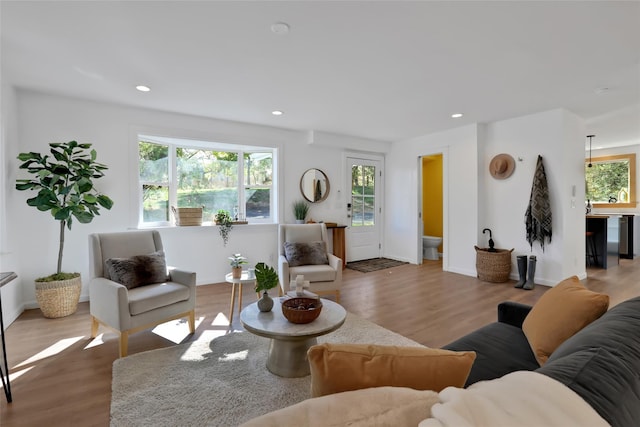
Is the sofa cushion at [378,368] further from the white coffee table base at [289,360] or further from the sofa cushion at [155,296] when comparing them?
the sofa cushion at [155,296]

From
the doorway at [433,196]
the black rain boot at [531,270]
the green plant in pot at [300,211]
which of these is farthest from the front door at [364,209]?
the black rain boot at [531,270]

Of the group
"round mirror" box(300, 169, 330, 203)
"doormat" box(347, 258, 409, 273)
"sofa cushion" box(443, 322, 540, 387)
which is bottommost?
"doormat" box(347, 258, 409, 273)

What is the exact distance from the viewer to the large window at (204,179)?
4.24 m

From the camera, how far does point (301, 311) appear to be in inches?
77.5

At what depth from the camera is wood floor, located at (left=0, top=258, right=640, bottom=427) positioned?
1.80 meters

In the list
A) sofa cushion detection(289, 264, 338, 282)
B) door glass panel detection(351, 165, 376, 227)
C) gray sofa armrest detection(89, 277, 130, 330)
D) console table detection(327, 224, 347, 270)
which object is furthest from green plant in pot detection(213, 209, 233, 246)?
door glass panel detection(351, 165, 376, 227)

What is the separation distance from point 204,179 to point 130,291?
8.11 feet

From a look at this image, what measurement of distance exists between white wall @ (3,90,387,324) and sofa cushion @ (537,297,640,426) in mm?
4231

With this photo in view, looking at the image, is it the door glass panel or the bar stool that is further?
the door glass panel

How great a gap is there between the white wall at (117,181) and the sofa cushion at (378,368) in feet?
13.0

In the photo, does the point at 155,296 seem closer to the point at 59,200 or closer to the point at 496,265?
the point at 59,200

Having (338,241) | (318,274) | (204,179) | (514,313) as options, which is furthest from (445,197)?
(204,179)

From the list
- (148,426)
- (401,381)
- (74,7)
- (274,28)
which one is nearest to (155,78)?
(74,7)

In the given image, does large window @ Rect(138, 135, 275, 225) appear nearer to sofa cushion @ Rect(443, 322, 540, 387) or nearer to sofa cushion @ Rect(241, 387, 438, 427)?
sofa cushion @ Rect(443, 322, 540, 387)
